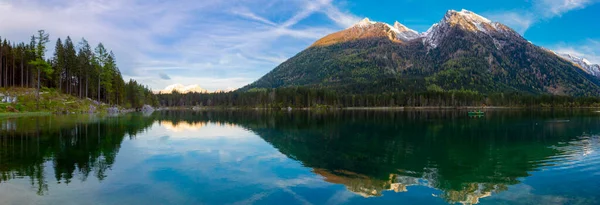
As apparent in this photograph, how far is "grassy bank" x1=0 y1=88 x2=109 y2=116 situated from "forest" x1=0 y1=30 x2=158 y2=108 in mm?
3759

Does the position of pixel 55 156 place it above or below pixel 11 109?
below

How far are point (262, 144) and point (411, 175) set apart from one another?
21.2 m

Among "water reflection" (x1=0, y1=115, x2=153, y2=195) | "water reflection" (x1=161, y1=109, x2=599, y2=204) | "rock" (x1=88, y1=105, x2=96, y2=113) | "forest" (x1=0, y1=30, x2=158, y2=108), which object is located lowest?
"water reflection" (x1=161, y1=109, x2=599, y2=204)

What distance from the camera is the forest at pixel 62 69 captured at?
348 feet

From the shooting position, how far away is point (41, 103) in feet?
324

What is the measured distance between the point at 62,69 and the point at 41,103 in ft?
66.4

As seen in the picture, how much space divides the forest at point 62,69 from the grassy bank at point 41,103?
3759mm

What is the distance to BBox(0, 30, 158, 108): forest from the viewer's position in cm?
10594

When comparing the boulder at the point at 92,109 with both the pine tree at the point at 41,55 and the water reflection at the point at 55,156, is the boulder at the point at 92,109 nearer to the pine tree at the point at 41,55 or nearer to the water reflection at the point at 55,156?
the pine tree at the point at 41,55

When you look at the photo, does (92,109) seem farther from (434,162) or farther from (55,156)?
Answer: (434,162)

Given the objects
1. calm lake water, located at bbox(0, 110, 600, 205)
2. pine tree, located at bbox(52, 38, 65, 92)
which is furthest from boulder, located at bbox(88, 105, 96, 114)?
calm lake water, located at bbox(0, 110, 600, 205)

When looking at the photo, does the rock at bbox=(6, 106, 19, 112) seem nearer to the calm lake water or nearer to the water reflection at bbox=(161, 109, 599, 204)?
the calm lake water

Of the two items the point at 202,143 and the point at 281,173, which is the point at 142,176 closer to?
the point at 281,173

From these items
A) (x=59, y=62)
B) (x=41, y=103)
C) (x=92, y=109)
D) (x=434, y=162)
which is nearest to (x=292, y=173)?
(x=434, y=162)
